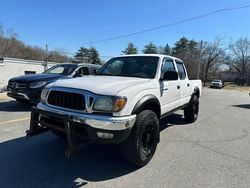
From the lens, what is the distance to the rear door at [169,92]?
482 cm

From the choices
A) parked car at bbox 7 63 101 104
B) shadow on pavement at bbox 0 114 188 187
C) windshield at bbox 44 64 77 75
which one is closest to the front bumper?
parked car at bbox 7 63 101 104

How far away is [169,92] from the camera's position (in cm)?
512

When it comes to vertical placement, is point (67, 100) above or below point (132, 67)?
below

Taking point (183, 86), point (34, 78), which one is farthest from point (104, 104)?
point (34, 78)

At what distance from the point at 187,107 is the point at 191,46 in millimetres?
71149

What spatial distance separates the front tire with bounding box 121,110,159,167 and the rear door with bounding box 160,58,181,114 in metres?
0.85

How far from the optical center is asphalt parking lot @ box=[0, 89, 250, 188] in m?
3.40

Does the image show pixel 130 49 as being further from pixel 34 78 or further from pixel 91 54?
pixel 34 78

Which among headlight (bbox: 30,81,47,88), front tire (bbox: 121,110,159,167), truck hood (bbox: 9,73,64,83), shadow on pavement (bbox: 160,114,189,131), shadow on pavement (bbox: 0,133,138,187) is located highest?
truck hood (bbox: 9,73,64,83)

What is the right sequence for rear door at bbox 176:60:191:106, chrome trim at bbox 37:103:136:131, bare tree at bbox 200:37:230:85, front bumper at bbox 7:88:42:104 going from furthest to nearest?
bare tree at bbox 200:37:230:85 → front bumper at bbox 7:88:42:104 → rear door at bbox 176:60:191:106 → chrome trim at bbox 37:103:136:131

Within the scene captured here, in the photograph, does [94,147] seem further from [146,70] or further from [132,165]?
[146,70]

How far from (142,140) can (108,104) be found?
968mm

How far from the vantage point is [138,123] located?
3686mm

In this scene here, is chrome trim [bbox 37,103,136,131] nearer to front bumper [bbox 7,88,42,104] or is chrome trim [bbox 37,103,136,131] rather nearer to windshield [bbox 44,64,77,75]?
front bumper [bbox 7,88,42,104]
